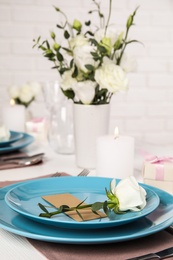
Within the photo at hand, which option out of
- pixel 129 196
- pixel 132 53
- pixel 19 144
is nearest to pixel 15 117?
pixel 19 144

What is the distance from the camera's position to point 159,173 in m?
1.14

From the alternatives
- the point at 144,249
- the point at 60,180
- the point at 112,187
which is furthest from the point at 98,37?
the point at 144,249

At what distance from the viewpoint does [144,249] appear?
78 cm

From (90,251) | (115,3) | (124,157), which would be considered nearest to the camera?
(90,251)

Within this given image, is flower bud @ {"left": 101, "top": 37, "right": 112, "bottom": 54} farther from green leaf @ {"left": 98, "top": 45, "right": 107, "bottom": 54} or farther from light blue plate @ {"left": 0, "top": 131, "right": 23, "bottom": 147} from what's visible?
light blue plate @ {"left": 0, "top": 131, "right": 23, "bottom": 147}

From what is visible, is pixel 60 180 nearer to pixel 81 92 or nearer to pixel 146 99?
pixel 81 92

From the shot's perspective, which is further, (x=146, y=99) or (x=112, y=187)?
(x=146, y=99)

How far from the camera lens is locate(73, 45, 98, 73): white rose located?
1.37 metres

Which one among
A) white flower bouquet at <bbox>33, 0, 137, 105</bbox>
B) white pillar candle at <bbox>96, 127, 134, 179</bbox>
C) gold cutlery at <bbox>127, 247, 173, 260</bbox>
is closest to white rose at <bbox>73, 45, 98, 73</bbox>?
white flower bouquet at <bbox>33, 0, 137, 105</bbox>

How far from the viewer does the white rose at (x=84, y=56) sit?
137 cm

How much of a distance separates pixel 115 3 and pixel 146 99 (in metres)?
0.62

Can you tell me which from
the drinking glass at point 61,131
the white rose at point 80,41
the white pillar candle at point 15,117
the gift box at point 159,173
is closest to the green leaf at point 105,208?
the gift box at point 159,173

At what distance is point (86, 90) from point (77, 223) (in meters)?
0.67

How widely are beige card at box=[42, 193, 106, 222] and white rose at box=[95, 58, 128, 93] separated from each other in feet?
1.43
